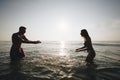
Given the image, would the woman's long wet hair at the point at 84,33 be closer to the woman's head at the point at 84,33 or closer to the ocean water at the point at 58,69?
the woman's head at the point at 84,33

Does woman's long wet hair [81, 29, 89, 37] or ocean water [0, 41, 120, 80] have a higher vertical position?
woman's long wet hair [81, 29, 89, 37]

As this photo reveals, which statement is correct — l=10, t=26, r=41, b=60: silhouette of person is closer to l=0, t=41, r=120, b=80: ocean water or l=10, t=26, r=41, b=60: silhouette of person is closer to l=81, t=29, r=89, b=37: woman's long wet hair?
l=0, t=41, r=120, b=80: ocean water

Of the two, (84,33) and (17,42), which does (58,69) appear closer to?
(84,33)

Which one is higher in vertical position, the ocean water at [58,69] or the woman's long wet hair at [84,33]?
the woman's long wet hair at [84,33]

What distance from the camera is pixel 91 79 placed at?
497 cm

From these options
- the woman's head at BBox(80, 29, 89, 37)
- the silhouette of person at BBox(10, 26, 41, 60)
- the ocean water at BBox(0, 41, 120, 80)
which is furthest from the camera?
the woman's head at BBox(80, 29, 89, 37)

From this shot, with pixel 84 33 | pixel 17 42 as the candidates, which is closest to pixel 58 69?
pixel 84 33

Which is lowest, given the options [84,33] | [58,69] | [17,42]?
[58,69]

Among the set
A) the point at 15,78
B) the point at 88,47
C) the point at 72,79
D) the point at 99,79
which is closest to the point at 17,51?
the point at 15,78

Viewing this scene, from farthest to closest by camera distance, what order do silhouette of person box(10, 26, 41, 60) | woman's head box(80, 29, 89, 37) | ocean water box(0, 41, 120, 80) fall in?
woman's head box(80, 29, 89, 37), silhouette of person box(10, 26, 41, 60), ocean water box(0, 41, 120, 80)

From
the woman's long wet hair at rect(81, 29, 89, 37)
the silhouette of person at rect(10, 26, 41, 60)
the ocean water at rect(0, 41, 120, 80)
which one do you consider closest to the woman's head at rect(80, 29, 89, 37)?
the woman's long wet hair at rect(81, 29, 89, 37)

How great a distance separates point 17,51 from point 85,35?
470 centimetres

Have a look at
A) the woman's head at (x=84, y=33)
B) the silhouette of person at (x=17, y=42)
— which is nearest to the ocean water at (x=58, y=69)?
the silhouette of person at (x=17, y=42)

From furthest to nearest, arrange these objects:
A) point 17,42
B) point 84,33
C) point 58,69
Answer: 1. point 84,33
2. point 17,42
3. point 58,69
